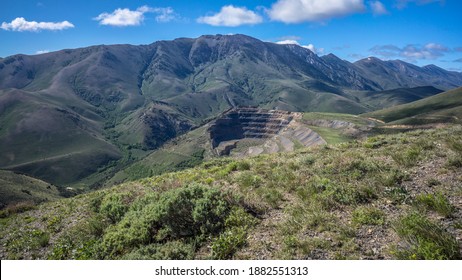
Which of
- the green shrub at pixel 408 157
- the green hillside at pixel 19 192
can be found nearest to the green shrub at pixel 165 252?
the green shrub at pixel 408 157

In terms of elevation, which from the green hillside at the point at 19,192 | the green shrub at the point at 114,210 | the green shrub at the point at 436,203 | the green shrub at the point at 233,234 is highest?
the green shrub at the point at 436,203

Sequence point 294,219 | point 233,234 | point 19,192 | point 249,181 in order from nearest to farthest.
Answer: point 233,234 < point 294,219 < point 249,181 < point 19,192

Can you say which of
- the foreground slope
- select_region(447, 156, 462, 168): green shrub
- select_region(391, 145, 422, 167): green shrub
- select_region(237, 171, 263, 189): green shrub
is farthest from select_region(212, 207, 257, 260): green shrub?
select_region(447, 156, 462, 168): green shrub

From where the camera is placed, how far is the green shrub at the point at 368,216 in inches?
364

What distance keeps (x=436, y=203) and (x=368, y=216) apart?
197 cm

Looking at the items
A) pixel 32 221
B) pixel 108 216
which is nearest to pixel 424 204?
pixel 108 216

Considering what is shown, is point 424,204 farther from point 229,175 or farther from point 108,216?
point 108,216

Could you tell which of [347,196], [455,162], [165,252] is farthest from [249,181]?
[455,162]

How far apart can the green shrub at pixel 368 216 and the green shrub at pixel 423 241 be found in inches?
31.0

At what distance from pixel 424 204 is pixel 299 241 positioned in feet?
14.0

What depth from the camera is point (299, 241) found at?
Result: 342 inches

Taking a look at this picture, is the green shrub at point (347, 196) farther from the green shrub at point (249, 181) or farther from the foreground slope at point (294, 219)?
the green shrub at point (249, 181)

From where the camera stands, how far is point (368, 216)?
373 inches

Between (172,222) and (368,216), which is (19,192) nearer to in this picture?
(172,222)
